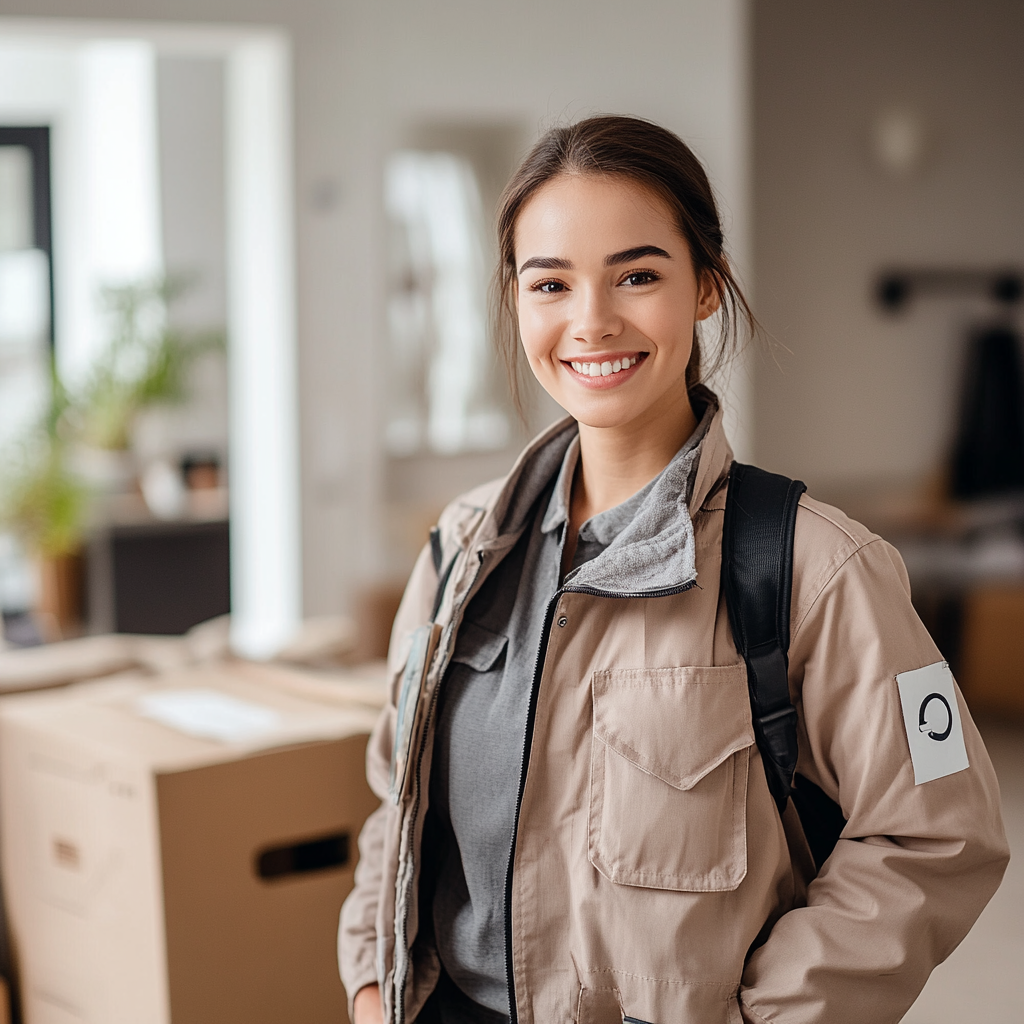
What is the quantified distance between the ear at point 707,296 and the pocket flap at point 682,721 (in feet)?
1.20

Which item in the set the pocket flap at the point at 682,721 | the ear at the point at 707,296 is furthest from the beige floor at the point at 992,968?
the ear at the point at 707,296

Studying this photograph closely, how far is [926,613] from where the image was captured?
3.05 meters

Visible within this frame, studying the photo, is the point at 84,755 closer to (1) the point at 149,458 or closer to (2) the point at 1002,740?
(2) the point at 1002,740

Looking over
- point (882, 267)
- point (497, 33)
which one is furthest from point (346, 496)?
point (882, 267)

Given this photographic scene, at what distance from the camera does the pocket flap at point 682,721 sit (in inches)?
38.1

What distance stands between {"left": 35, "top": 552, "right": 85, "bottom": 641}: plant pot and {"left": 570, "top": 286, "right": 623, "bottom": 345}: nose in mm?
5041

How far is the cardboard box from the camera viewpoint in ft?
4.33

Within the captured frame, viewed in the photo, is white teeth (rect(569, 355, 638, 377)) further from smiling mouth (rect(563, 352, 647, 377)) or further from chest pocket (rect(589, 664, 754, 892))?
chest pocket (rect(589, 664, 754, 892))

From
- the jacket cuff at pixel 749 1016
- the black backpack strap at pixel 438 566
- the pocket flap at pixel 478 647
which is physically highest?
the black backpack strap at pixel 438 566

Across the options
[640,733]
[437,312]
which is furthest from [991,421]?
[640,733]

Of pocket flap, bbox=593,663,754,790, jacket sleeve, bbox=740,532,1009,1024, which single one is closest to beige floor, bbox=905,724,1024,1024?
jacket sleeve, bbox=740,532,1009,1024

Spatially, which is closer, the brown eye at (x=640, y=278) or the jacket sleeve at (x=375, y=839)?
the brown eye at (x=640, y=278)

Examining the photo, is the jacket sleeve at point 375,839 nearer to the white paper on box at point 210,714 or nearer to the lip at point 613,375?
the white paper on box at point 210,714

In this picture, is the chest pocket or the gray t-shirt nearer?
the chest pocket
